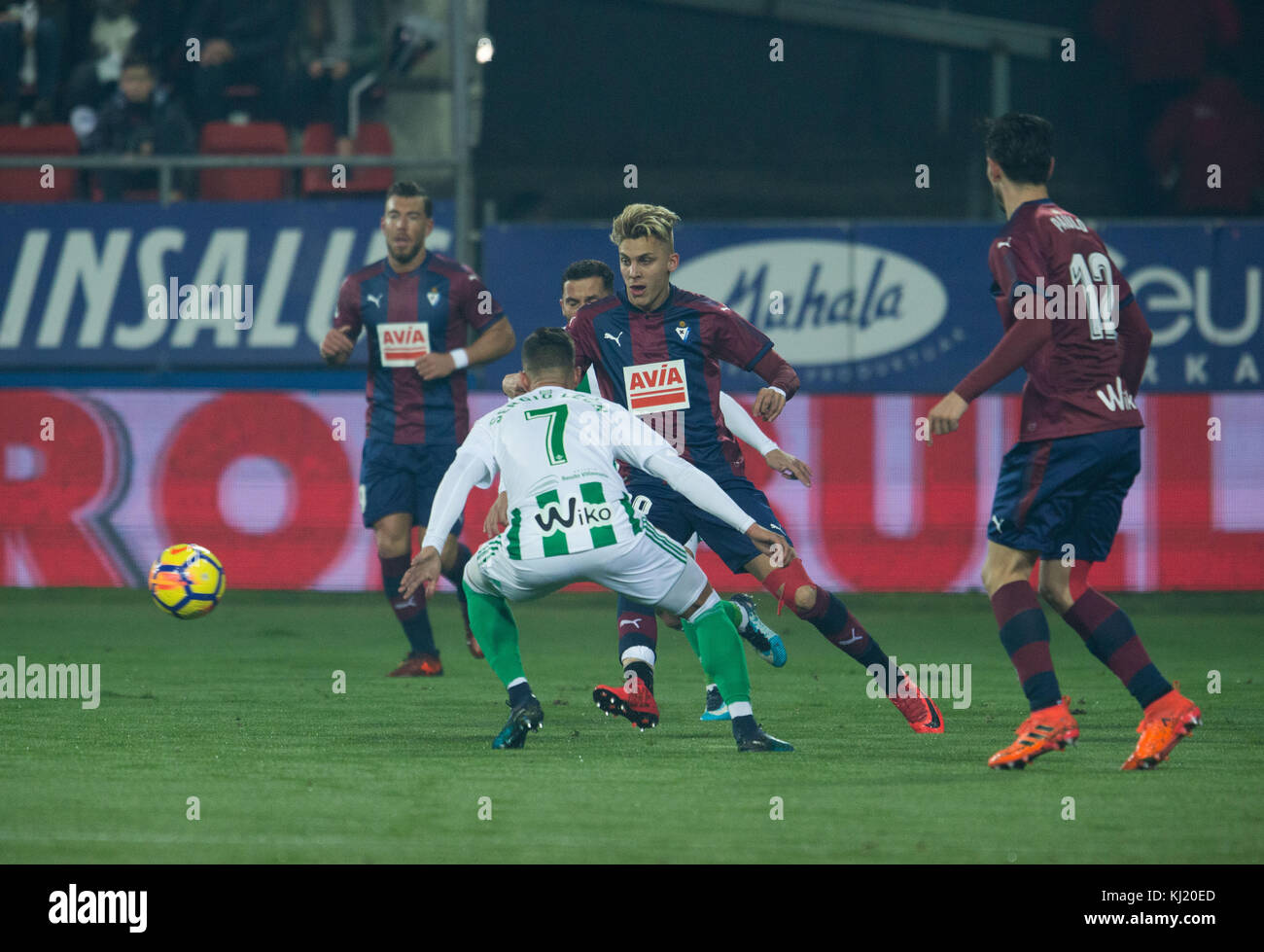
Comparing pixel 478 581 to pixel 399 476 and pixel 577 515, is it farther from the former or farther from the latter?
pixel 399 476

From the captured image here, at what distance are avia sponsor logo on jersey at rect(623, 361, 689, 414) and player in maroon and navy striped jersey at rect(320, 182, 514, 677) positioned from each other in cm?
170

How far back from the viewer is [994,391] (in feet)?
42.0

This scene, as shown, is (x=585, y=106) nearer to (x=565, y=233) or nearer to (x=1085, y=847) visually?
(x=565, y=233)

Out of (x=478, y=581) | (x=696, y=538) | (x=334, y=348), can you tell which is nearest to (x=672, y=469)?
(x=478, y=581)

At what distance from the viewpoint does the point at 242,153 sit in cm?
1438

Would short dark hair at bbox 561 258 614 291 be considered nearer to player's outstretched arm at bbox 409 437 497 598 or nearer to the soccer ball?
player's outstretched arm at bbox 409 437 497 598

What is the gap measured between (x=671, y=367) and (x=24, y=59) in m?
9.79

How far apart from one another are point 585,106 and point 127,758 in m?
13.6

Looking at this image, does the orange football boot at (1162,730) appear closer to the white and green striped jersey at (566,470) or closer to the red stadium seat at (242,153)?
the white and green striped jersey at (566,470)

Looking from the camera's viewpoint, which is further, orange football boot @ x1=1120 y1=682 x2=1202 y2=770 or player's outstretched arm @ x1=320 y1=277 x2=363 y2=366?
player's outstretched arm @ x1=320 y1=277 x2=363 y2=366

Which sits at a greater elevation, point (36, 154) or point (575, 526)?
point (36, 154)

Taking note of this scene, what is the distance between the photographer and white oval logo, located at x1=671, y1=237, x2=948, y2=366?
1316 cm
